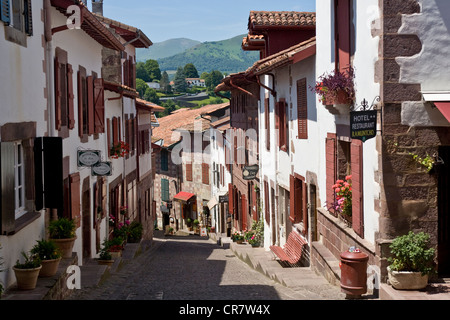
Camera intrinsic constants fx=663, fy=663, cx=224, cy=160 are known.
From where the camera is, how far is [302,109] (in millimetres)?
15070

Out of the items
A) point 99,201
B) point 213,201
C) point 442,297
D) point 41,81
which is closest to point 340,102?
point 442,297

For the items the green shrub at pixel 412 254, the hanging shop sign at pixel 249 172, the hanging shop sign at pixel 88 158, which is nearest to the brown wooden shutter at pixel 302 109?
the hanging shop sign at pixel 88 158

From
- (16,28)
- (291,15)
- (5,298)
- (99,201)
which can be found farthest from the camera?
(291,15)

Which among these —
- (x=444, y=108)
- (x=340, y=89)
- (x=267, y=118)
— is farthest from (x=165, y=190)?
(x=444, y=108)

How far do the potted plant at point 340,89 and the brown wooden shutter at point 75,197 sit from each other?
5.07 metres

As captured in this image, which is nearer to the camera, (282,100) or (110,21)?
(282,100)

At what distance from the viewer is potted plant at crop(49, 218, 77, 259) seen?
10836 mm

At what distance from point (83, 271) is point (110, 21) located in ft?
34.8

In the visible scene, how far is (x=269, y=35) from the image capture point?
1928 cm

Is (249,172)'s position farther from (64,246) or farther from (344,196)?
(64,246)

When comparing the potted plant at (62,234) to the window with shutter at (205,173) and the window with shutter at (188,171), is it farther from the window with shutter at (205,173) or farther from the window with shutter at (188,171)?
the window with shutter at (188,171)

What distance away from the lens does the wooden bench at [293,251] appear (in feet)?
49.3

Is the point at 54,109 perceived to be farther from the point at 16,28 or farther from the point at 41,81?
the point at 16,28

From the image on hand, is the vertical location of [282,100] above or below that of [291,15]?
below
